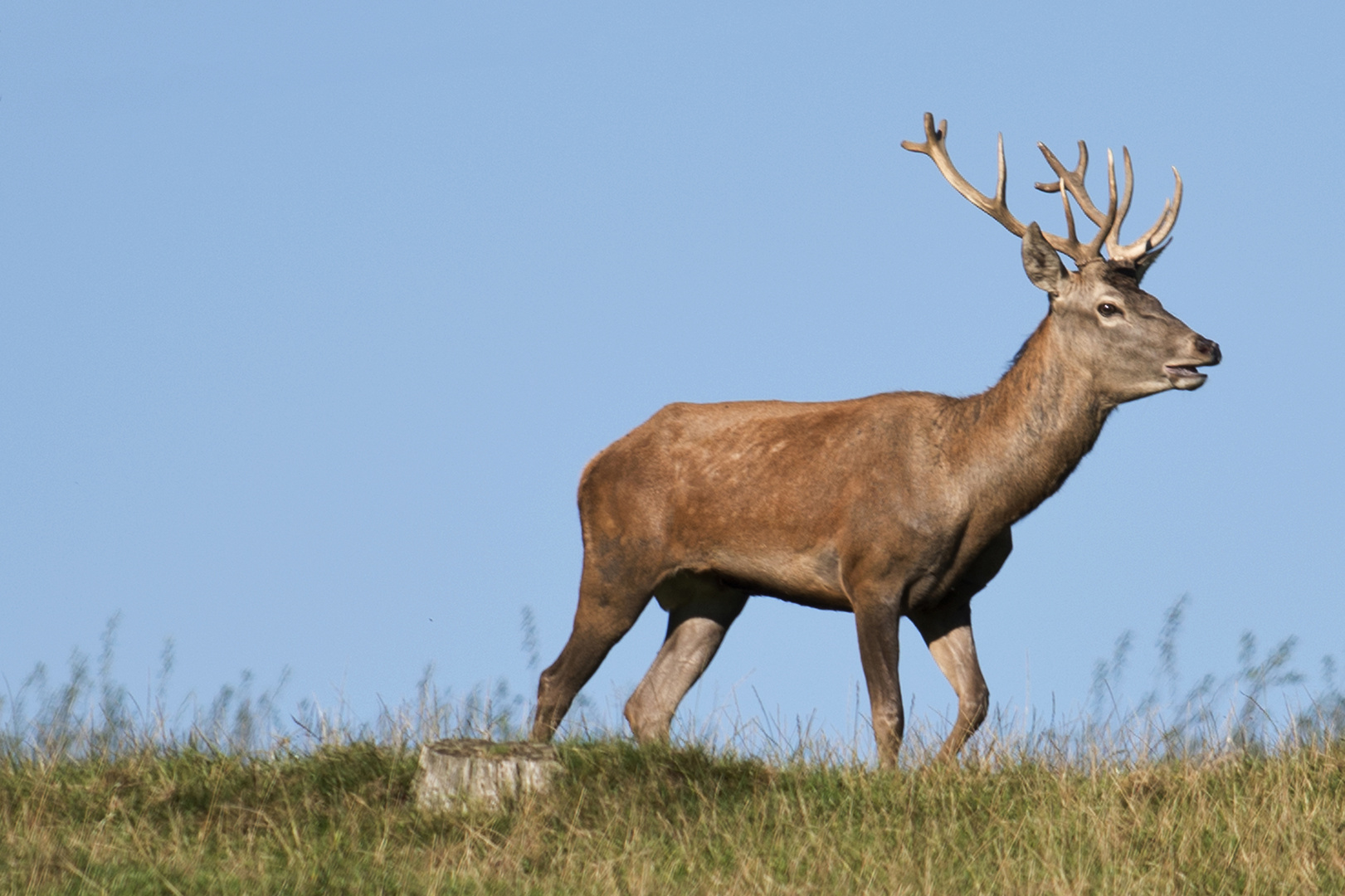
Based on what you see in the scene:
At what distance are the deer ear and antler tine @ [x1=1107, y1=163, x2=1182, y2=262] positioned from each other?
64cm

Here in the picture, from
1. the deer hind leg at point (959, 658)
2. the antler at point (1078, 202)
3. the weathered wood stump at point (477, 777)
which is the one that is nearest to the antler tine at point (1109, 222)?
the antler at point (1078, 202)

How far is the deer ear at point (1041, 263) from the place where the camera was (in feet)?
28.8

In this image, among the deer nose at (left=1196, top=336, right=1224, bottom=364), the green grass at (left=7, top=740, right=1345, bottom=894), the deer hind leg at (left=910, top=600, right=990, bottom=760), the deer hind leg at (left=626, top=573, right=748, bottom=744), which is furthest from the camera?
the deer hind leg at (left=626, top=573, right=748, bottom=744)

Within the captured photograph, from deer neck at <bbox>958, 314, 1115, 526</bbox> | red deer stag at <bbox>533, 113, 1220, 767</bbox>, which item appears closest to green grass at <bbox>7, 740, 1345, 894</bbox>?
red deer stag at <bbox>533, 113, 1220, 767</bbox>

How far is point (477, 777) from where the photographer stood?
718cm

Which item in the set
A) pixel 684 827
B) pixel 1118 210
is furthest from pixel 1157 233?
pixel 684 827

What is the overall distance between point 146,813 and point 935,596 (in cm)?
396

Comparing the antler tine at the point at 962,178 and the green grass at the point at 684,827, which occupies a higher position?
the antler tine at the point at 962,178

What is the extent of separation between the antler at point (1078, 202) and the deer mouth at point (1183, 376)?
2.86ft

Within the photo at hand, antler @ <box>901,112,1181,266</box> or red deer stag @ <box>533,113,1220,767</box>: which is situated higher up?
antler @ <box>901,112,1181,266</box>

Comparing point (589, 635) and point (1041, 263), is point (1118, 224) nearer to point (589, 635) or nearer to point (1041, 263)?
point (1041, 263)

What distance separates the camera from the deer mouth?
840 cm

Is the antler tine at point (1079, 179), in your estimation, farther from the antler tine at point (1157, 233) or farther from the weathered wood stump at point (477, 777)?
the weathered wood stump at point (477, 777)

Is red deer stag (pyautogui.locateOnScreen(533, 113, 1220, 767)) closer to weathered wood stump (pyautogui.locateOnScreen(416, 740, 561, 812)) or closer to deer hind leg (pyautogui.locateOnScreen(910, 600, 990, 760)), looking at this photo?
deer hind leg (pyautogui.locateOnScreen(910, 600, 990, 760))
